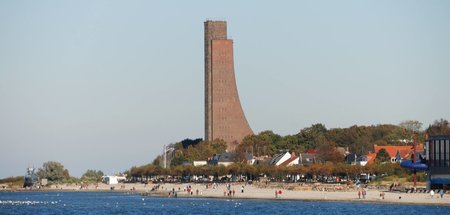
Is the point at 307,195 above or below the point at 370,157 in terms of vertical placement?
below

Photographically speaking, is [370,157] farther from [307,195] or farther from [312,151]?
[307,195]

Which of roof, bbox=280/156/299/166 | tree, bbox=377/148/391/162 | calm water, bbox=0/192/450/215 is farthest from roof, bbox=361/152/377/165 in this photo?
calm water, bbox=0/192/450/215

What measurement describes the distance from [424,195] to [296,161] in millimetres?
72598

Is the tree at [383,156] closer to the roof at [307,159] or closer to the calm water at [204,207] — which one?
the roof at [307,159]

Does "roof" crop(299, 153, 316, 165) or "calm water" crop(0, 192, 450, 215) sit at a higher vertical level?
"roof" crop(299, 153, 316, 165)

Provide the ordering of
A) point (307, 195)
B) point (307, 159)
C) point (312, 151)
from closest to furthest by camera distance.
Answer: point (307, 195), point (307, 159), point (312, 151)

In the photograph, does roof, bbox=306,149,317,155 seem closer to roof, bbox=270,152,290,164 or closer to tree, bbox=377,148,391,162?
roof, bbox=270,152,290,164

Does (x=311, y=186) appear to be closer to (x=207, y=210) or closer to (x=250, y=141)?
(x=207, y=210)

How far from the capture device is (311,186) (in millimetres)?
133250

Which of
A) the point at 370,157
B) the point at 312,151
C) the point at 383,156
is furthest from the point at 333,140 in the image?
the point at 383,156

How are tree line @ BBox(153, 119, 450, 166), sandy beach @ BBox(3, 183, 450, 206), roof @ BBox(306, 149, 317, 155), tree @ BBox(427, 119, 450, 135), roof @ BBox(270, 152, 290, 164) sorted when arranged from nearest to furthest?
sandy beach @ BBox(3, 183, 450, 206) → tree @ BBox(427, 119, 450, 135) → roof @ BBox(270, 152, 290, 164) → roof @ BBox(306, 149, 317, 155) → tree line @ BBox(153, 119, 450, 166)

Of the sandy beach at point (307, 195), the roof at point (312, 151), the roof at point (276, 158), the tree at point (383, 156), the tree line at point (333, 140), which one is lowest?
the sandy beach at point (307, 195)

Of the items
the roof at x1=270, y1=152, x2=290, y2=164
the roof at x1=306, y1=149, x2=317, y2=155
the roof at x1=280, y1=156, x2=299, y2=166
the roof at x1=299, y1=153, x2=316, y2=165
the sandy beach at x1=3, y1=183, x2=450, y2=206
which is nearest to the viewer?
the sandy beach at x1=3, y1=183, x2=450, y2=206

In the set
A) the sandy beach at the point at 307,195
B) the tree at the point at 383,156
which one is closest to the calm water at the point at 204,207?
the sandy beach at the point at 307,195
